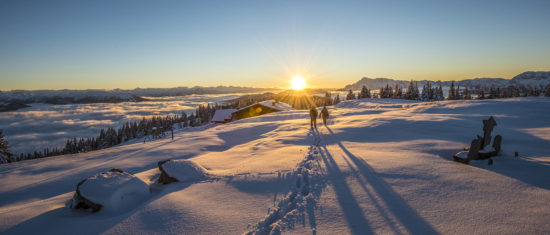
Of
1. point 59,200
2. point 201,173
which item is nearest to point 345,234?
point 201,173

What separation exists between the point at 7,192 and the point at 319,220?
10077 millimetres

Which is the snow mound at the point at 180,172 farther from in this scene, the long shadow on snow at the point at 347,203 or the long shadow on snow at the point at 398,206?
the long shadow on snow at the point at 398,206

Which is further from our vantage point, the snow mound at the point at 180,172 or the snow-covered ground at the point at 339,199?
the snow mound at the point at 180,172

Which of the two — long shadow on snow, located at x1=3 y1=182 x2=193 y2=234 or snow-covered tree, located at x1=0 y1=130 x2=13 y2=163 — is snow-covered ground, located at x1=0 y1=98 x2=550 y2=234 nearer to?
long shadow on snow, located at x1=3 y1=182 x2=193 y2=234

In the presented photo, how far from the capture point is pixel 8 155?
29.4 meters

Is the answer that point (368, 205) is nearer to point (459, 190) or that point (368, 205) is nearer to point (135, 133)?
point (459, 190)

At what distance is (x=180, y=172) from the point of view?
5754 millimetres

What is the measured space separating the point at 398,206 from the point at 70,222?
612 centimetres

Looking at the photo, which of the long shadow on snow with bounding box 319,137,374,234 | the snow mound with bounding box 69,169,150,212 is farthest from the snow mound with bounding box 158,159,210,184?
the long shadow on snow with bounding box 319,137,374,234

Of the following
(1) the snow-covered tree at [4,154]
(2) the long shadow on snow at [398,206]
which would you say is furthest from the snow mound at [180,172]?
(1) the snow-covered tree at [4,154]

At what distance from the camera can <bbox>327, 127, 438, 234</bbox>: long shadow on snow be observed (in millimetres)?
3043

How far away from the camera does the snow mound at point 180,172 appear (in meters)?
5.64

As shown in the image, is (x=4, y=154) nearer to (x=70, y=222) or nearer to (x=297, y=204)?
(x=70, y=222)

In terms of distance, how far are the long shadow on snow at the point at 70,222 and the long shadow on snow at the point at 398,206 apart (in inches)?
163
